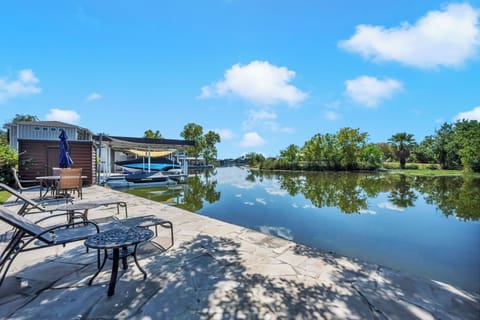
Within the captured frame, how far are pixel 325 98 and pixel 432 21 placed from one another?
8.97 meters

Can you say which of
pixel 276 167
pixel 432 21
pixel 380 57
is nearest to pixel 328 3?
pixel 432 21

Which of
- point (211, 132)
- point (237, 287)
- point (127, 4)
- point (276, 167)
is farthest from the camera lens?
point (211, 132)

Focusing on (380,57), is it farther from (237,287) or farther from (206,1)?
(237,287)

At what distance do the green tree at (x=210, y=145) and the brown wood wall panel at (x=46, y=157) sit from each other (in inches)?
1287

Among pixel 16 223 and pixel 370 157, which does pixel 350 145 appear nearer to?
pixel 370 157

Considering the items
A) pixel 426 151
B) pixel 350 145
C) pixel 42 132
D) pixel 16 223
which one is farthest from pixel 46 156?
pixel 426 151

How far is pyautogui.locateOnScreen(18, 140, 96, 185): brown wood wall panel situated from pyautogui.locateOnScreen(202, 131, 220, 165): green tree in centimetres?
3269

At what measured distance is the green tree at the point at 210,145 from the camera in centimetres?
4294

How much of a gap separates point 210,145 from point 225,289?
42.4 metres

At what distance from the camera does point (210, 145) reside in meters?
43.6

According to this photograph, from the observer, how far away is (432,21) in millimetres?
5680

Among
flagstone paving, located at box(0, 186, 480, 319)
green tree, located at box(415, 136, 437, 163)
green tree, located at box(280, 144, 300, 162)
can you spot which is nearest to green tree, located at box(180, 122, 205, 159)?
green tree, located at box(280, 144, 300, 162)

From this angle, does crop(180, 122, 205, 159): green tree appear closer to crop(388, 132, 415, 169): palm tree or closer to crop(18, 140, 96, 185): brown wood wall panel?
crop(18, 140, 96, 185): brown wood wall panel

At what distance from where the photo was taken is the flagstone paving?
153 cm
